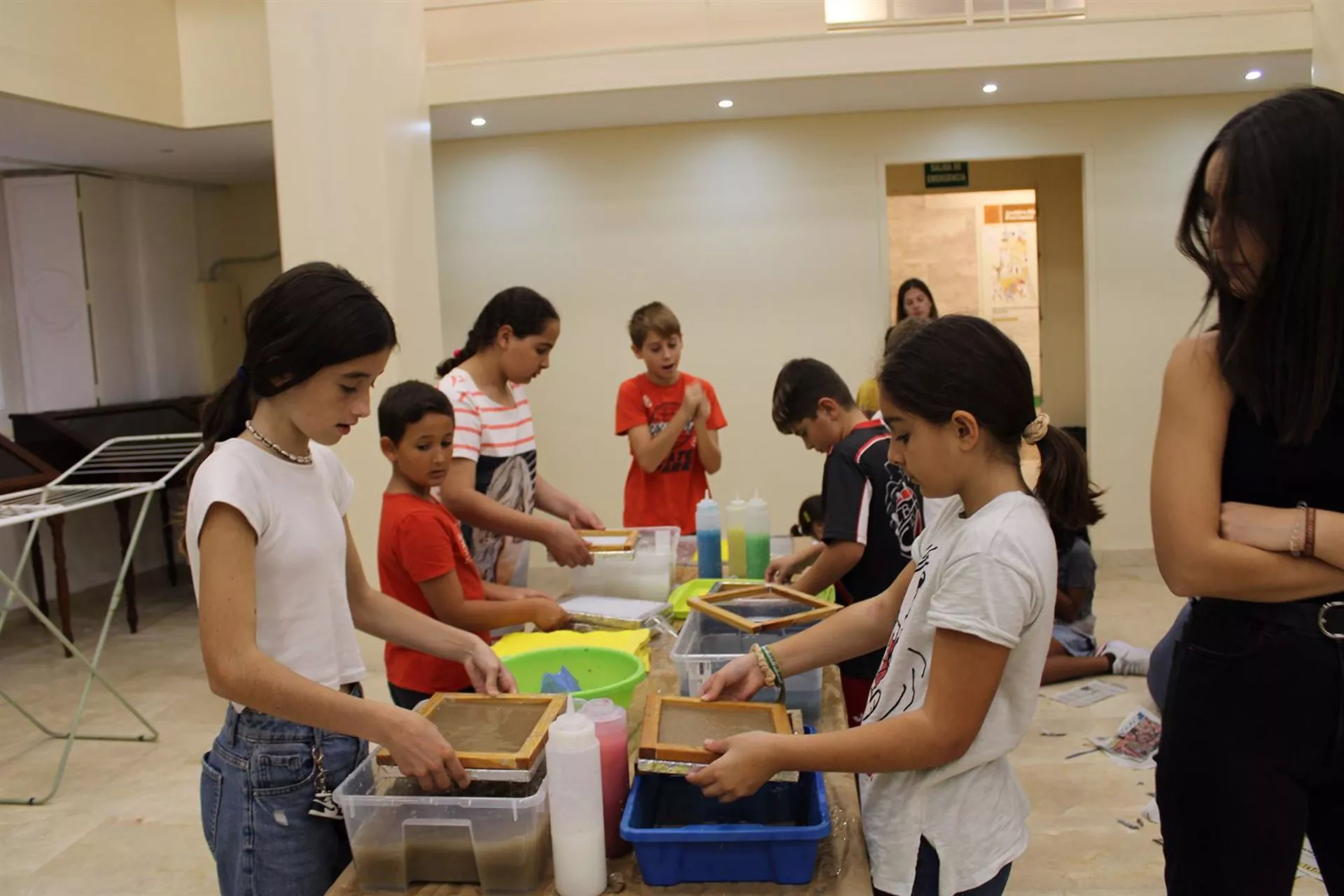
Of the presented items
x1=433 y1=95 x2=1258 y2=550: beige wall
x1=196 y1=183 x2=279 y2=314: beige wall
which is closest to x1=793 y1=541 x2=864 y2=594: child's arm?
x1=433 y1=95 x2=1258 y2=550: beige wall

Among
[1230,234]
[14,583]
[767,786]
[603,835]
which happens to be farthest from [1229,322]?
[14,583]

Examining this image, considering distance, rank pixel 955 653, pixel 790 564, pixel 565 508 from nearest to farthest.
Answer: pixel 955 653 < pixel 790 564 < pixel 565 508

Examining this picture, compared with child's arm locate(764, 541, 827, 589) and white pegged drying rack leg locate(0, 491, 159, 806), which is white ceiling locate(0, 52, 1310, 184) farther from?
child's arm locate(764, 541, 827, 589)

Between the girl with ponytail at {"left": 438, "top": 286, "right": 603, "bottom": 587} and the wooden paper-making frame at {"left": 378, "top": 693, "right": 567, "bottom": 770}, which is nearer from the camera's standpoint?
the wooden paper-making frame at {"left": 378, "top": 693, "right": 567, "bottom": 770}

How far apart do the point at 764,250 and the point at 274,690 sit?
4951 millimetres

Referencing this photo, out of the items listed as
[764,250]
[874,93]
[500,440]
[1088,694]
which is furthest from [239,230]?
[1088,694]

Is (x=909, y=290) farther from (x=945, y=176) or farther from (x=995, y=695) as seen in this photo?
(x=995, y=695)

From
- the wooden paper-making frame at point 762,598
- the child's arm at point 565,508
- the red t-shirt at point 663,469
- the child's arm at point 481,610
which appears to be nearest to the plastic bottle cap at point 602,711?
the wooden paper-making frame at point 762,598

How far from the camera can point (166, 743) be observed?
3945 mm

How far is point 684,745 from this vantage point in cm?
127

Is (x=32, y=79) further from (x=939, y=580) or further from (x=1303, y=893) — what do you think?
(x=1303, y=893)

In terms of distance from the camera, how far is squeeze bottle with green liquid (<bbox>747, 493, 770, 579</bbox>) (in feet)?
8.95

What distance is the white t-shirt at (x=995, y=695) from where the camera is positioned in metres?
1.17

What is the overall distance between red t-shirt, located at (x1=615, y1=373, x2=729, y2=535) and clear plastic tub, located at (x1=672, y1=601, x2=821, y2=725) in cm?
155
